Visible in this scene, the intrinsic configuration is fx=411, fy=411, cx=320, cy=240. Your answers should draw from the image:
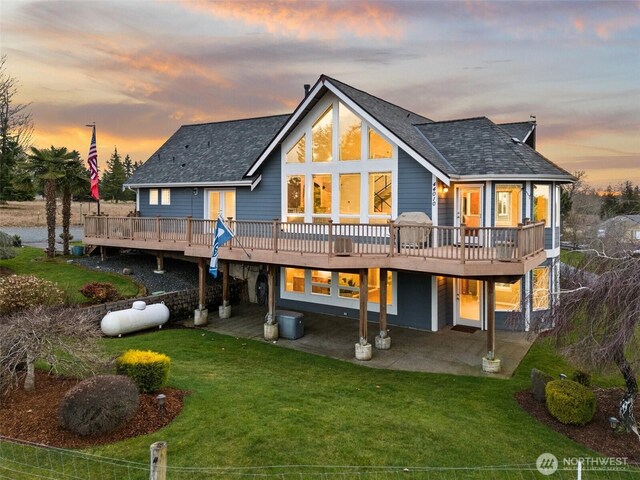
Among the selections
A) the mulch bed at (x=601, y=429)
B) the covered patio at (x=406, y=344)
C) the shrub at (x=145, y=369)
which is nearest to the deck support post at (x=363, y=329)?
the covered patio at (x=406, y=344)

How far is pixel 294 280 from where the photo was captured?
1861 cm

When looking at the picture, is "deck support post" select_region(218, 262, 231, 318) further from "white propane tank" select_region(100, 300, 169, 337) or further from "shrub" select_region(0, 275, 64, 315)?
"shrub" select_region(0, 275, 64, 315)

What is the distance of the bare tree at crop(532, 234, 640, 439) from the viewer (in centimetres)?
725

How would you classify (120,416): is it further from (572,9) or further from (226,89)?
(226,89)

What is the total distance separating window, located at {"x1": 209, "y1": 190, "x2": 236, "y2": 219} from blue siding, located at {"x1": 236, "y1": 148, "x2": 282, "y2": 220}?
533 mm

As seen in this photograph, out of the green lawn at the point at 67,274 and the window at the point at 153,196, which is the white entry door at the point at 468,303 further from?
the window at the point at 153,196

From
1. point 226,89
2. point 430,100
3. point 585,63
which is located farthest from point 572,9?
point 226,89

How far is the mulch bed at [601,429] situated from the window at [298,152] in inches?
456

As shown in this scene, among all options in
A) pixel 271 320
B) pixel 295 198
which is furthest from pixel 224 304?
pixel 295 198

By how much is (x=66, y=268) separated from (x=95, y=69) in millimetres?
10219

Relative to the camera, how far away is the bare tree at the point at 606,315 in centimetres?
725

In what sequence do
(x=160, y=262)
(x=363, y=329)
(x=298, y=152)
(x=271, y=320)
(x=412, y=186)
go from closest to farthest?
(x=363, y=329) → (x=271, y=320) → (x=412, y=186) → (x=298, y=152) → (x=160, y=262)

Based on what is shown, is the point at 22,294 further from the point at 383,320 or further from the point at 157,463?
the point at 383,320

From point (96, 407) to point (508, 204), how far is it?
14363 millimetres
